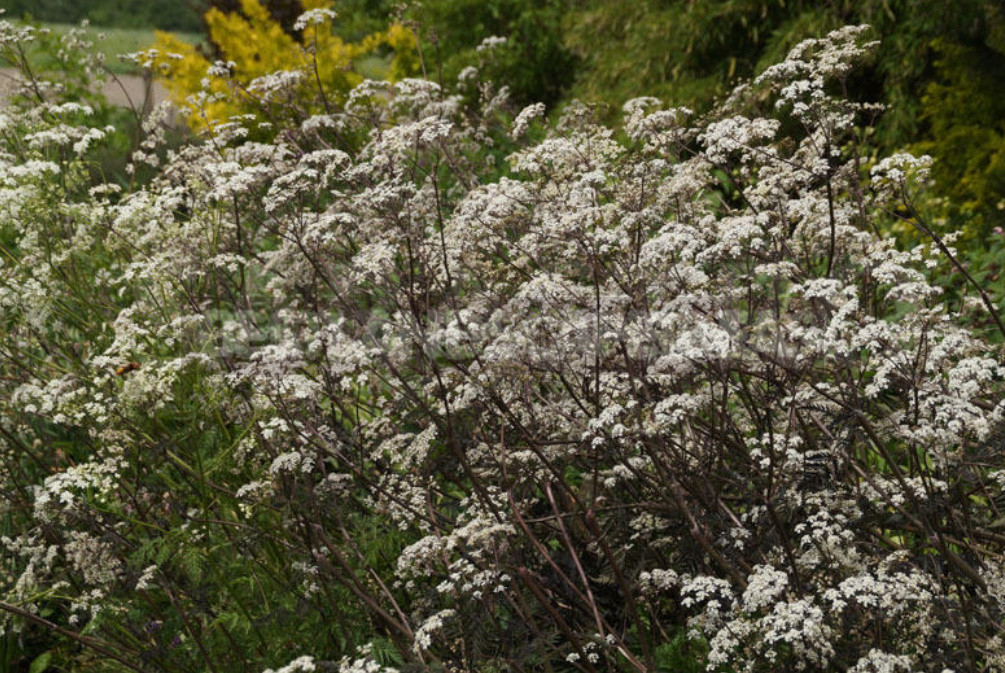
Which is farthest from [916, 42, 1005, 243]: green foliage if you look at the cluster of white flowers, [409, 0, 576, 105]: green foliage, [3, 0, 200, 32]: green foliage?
[3, 0, 200, 32]: green foliage

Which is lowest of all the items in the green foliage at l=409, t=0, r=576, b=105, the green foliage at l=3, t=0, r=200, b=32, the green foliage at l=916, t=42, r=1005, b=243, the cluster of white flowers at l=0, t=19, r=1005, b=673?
the green foliage at l=3, t=0, r=200, b=32

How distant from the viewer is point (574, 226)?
2.83 meters

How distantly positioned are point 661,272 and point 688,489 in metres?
0.72

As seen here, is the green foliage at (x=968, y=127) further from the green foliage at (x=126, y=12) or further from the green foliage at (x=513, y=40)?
the green foliage at (x=126, y=12)

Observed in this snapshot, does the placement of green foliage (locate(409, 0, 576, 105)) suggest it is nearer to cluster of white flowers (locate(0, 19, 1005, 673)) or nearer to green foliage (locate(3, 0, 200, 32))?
cluster of white flowers (locate(0, 19, 1005, 673))

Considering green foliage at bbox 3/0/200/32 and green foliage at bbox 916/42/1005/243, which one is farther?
green foliage at bbox 3/0/200/32

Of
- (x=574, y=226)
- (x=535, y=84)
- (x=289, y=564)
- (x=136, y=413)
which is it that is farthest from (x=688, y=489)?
(x=535, y=84)

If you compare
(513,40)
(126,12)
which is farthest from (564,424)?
(126,12)

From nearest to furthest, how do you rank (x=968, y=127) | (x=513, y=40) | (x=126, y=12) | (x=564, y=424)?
(x=564, y=424) → (x=968, y=127) → (x=513, y=40) → (x=126, y=12)

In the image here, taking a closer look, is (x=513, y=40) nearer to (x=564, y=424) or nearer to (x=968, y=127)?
(x=968, y=127)

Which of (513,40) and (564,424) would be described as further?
(513,40)

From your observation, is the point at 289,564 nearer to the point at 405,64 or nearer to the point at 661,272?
the point at 661,272

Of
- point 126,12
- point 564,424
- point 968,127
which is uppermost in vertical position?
point 564,424

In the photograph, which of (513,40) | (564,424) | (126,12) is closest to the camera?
(564,424)
